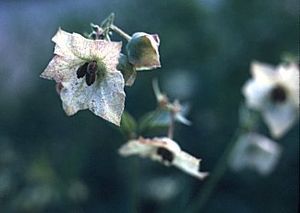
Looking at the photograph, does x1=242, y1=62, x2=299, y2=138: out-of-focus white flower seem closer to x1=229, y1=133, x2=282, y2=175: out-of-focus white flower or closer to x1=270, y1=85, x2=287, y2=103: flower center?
x1=270, y1=85, x2=287, y2=103: flower center

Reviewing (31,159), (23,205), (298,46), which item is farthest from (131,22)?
(23,205)

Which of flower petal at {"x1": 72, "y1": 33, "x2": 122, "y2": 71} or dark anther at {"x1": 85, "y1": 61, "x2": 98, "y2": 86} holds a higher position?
flower petal at {"x1": 72, "y1": 33, "x2": 122, "y2": 71}

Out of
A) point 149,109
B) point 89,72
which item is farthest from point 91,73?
point 149,109

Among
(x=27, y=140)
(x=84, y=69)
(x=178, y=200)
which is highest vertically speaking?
(x=84, y=69)

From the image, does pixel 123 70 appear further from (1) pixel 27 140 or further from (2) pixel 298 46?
(2) pixel 298 46

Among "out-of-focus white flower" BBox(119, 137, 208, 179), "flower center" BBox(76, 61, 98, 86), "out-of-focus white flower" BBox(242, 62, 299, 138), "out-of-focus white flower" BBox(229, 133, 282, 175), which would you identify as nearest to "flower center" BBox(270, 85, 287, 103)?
"out-of-focus white flower" BBox(242, 62, 299, 138)

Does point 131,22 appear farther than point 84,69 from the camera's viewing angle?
Yes

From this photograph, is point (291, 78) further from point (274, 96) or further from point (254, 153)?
point (254, 153)

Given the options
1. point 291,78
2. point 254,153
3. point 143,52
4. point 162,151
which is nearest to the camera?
point 143,52
